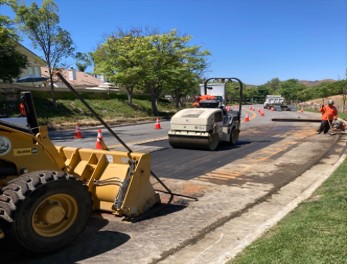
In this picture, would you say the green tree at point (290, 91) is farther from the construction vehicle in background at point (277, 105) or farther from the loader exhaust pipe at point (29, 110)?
the loader exhaust pipe at point (29, 110)

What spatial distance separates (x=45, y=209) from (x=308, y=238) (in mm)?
3153

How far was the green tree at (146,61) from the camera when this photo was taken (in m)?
35.7

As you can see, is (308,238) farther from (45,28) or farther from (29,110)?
(45,28)

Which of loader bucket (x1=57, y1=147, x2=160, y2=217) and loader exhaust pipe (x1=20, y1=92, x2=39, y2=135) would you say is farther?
loader bucket (x1=57, y1=147, x2=160, y2=217)

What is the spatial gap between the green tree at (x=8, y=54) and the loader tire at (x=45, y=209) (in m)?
20.7

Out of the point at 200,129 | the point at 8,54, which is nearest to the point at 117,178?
the point at 200,129

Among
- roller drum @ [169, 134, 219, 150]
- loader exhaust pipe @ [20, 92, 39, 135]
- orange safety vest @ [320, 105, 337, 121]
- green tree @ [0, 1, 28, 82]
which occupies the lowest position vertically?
roller drum @ [169, 134, 219, 150]

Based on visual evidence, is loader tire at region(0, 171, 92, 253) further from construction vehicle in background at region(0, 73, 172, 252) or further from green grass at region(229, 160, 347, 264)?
green grass at region(229, 160, 347, 264)

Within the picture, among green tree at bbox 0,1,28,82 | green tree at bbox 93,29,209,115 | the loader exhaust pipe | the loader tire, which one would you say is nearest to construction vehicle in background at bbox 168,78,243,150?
the loader exhaust pipe

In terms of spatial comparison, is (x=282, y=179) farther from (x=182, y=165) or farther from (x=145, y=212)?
(x=145, y=212)

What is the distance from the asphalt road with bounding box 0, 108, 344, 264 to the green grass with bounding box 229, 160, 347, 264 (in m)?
0.54

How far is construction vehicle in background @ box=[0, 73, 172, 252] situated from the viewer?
418 centimetres

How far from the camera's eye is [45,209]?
4461 millimetres

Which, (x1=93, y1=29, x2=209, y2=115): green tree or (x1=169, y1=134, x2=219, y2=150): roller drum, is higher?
(x1=93, y1=29, x2=209, y2=115): green tree
